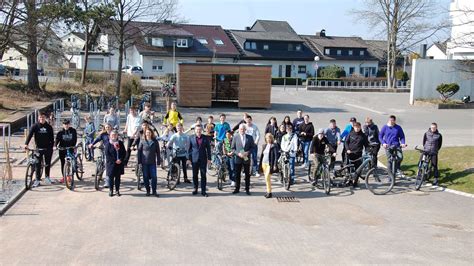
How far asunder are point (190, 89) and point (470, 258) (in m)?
25.3

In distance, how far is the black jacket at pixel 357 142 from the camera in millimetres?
12977

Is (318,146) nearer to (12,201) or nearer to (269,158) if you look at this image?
(269,158)

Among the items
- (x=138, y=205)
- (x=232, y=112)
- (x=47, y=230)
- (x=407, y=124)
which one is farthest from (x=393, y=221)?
(x=232, y=112)

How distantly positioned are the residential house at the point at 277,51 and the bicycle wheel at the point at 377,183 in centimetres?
5354

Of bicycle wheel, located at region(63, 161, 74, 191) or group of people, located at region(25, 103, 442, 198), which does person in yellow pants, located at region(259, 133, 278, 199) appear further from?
bicycle wheel, located at region(63, 161, 74, 191)

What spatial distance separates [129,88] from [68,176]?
22435 mm

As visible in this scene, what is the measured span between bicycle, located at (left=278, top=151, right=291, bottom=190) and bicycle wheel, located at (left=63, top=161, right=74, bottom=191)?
16.0 ft

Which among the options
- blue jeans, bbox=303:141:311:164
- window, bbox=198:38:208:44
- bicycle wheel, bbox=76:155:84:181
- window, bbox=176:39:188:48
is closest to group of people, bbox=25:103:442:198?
bicycle wheel, bbox=76:155:84:181

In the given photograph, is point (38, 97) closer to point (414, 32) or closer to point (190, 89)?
point (190, 89)

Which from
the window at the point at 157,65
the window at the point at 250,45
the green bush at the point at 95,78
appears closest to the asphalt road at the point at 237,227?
the green bush at the point at 95,78

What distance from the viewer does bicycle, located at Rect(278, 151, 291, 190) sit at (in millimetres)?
12742

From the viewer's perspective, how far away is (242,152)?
11.8 meters

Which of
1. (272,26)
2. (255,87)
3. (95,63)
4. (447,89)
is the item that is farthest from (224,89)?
(272,26)

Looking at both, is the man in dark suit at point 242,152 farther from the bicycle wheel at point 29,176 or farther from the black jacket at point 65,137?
the bicycle wheel at point 29,176
